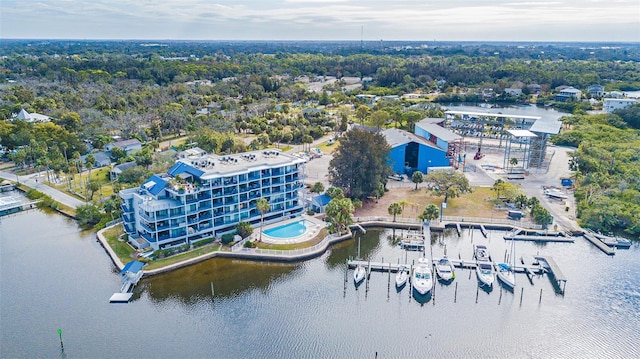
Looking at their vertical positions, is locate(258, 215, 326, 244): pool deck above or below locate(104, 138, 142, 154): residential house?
below

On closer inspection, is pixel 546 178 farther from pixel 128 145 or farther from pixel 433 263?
pixel 128 145

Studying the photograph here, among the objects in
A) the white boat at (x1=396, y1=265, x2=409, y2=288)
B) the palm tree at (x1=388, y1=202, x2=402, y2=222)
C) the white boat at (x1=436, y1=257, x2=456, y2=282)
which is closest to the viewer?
the white boat at (x1=396, y1=265, x2=409, y2=288)

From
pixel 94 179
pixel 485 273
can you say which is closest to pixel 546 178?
pixel 485 273

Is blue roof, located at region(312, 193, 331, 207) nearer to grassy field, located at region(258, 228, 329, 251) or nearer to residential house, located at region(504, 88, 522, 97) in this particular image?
grassy field, located at region(258, 228, 329, 251)

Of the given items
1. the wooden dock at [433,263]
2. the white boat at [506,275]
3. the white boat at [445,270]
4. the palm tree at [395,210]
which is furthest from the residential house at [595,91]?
the white boat at [445,270]

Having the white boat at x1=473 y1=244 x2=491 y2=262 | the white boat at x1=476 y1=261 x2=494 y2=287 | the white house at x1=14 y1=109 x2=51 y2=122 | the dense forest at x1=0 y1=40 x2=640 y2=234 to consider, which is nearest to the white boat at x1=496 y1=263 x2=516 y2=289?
the white boat at x1=476 y1=261 x2=494 y2=287

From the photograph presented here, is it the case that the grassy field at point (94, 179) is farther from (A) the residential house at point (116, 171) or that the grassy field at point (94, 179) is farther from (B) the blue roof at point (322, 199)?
(B) the blue roof at point (322, 199)
